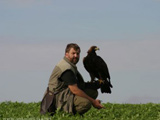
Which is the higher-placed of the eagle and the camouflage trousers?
the eagle

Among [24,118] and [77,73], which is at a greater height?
[77,73]

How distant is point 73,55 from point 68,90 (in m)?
0.85

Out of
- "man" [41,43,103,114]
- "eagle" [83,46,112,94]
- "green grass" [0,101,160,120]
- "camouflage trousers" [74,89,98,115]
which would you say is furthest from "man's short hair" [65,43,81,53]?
"eagle" [83,46,112,94]

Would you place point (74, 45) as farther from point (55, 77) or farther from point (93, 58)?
point (93, 58)

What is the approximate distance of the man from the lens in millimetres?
8461

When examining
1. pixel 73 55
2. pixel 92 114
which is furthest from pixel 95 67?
pixel 73 55

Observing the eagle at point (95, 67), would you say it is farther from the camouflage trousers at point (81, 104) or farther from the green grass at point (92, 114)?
the camouflage trousers at point (81, 104)

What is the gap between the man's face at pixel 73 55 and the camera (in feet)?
28.5

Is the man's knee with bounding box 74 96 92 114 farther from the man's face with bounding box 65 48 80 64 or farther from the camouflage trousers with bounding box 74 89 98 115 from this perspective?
the man's face with bounding box 65 48 80 64

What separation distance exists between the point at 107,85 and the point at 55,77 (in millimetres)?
4342

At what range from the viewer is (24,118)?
341 inches

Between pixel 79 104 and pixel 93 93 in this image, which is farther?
pixel 93 93

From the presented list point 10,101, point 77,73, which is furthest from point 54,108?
point 10,101

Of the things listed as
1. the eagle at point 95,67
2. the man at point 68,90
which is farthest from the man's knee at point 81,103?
the eagle at point 95,67
